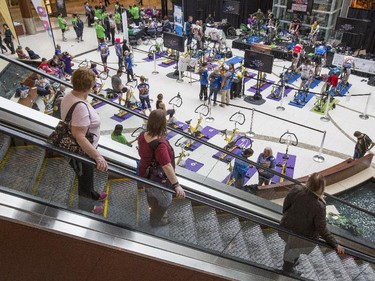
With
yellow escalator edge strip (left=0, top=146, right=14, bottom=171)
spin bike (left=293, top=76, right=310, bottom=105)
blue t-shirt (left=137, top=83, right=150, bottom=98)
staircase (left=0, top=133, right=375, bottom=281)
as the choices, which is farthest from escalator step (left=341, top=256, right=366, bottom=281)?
spin bike (left=293, top=76, right=310, bottom=105)

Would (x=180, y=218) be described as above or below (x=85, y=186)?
below

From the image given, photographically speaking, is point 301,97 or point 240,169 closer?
point 240,169

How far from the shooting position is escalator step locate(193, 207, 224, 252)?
13.5 feet

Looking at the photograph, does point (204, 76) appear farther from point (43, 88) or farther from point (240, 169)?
point (240, 169)

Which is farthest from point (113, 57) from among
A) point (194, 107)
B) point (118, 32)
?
point (194, 107)

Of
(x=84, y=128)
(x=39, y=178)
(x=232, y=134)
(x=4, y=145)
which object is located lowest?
(x=232, y=134)

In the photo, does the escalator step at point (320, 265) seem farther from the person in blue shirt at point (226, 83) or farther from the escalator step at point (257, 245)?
the person in blue shirt at point (226, 83)

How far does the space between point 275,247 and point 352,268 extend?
111 centimetres

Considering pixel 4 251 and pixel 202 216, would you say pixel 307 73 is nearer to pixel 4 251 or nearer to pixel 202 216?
pixel 202 216

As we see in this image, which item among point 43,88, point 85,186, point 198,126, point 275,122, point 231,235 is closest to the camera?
point 85,186

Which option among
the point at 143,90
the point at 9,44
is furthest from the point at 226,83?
the point at 9,44

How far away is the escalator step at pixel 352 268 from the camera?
15.3 feet

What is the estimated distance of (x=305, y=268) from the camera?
457 centimetres

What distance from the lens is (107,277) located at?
373 centimetres
